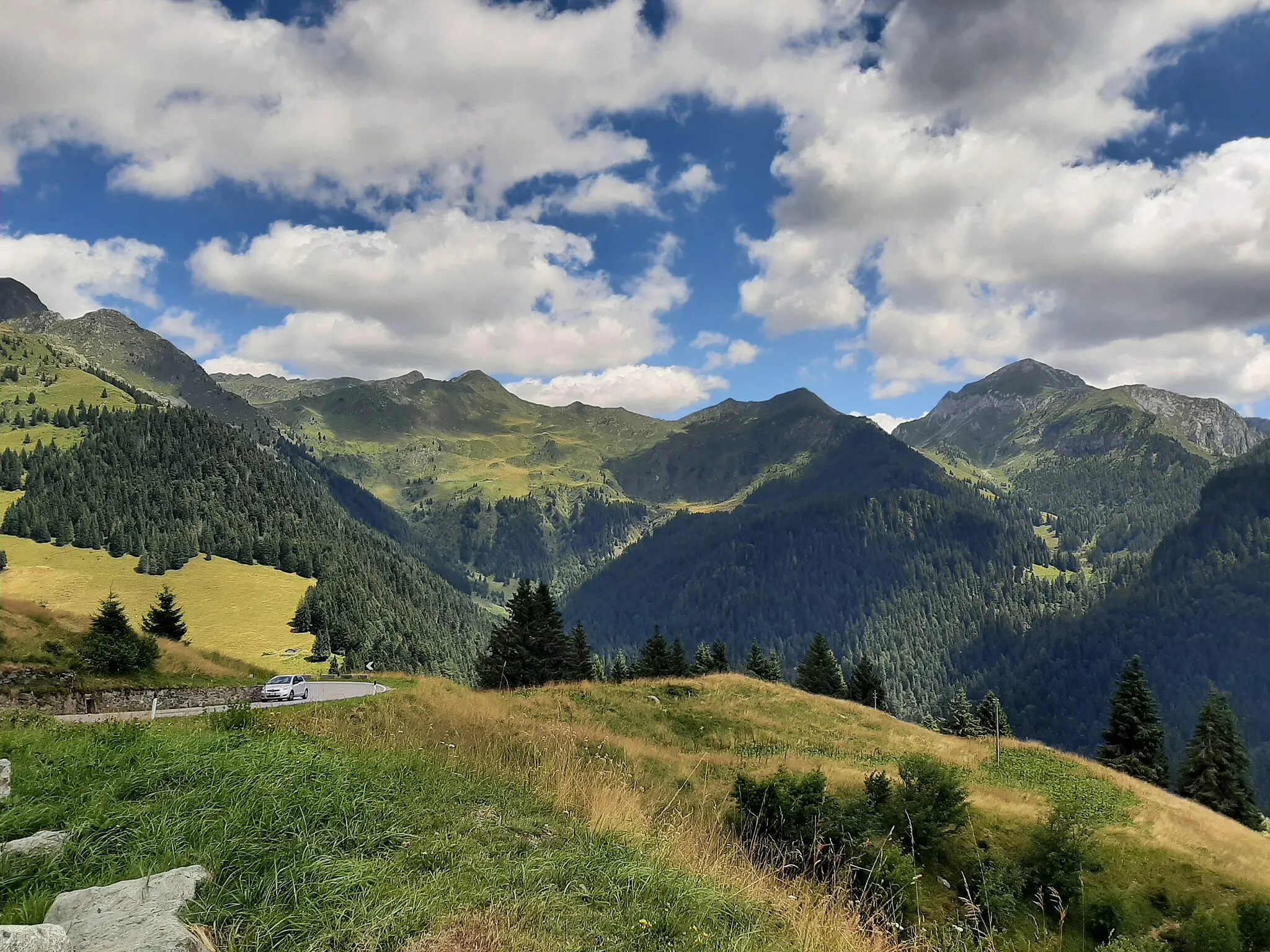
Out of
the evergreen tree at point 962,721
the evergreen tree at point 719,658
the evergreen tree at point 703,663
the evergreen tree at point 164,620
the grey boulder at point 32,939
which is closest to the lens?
the grey boulder at point 32,939

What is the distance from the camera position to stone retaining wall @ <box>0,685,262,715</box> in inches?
885

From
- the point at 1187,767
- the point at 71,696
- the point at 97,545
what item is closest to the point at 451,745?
the point at 71,696

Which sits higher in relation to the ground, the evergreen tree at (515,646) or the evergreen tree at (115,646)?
the evergreen tree at (115,646)

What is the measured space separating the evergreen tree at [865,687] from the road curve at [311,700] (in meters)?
57.6

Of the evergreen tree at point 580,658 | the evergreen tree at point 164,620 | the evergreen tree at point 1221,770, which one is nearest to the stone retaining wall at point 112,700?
the evergreen tree at point 164,620

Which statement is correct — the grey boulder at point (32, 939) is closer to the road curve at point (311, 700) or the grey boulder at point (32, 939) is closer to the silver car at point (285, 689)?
the road curve at point (311, 700)

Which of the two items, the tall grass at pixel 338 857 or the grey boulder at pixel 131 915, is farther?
the tall grass at pixel 338 857

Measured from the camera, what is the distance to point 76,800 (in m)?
6.80

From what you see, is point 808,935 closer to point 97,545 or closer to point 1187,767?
point 1187,767

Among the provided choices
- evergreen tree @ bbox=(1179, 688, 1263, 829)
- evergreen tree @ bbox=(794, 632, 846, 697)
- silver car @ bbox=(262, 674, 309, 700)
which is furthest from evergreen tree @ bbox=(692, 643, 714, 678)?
silver car @ bbox=(262, 674, 309, 700)

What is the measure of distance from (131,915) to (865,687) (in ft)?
275

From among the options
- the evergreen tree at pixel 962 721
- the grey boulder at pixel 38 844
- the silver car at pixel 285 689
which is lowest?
the evergreen tree at pixel 962 721

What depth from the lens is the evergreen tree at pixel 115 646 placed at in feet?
85.7

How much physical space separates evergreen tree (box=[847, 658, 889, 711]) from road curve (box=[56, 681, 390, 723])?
57.6m
